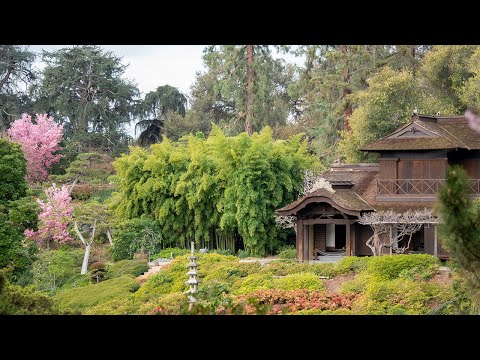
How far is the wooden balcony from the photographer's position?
1925 centimetres

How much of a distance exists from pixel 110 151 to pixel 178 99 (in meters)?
4.83

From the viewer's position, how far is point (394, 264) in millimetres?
16703

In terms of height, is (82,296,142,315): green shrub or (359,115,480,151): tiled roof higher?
(359,115,480,151): tiled roof

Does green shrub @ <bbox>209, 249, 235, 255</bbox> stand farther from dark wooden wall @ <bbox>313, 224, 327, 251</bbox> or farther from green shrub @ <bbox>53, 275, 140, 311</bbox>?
green shrub @ <bbox>53, 275, 140, 311</bbox>

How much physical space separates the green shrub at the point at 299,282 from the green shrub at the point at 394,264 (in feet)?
3.39

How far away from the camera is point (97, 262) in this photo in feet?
70.6

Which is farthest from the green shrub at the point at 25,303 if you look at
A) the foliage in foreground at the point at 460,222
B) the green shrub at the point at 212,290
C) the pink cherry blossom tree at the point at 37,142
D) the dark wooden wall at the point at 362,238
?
the pink cherry blossom tree at the point at 37,142

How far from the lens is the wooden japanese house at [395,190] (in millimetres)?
19156

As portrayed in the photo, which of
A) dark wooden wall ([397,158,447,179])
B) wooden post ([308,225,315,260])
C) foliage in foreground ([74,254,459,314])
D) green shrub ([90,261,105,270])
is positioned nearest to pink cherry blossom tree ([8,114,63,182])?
green shrub ([90,261,105,270])

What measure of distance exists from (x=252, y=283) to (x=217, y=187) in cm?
558

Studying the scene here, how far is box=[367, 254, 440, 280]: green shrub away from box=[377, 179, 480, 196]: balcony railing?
8.39ft

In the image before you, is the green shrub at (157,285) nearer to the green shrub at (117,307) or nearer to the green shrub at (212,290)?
the green shrub at (117,307)
